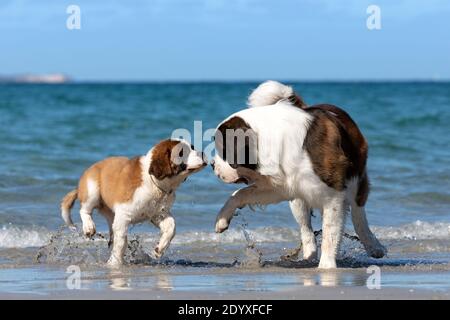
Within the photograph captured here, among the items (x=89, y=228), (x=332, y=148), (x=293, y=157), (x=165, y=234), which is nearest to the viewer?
(x=293, y=157)

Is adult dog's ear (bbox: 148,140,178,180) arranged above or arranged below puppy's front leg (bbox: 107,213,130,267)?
above

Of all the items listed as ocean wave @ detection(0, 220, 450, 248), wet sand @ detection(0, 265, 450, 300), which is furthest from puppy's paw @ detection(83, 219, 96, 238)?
ocean wave @ detection(0, 220, 450, 248)

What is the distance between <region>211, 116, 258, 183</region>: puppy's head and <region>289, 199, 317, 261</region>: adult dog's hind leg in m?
1.25

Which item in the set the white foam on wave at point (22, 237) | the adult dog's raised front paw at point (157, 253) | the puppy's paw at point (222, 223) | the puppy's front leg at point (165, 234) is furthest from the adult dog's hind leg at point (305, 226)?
the white foam on wave at point (22, 237)

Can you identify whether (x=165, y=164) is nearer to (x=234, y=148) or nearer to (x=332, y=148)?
(x=234, y=148)

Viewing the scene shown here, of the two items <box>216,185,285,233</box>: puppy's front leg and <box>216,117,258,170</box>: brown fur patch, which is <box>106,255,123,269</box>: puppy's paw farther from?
<box>216,117,258,170</box>: brown fur patch

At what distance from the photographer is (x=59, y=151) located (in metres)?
17.7

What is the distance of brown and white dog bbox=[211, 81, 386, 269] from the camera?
7.71m

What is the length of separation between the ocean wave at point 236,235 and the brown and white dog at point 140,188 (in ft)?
5.33

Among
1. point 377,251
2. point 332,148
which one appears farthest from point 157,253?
point 377,251

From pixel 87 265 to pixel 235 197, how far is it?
5.04 feet

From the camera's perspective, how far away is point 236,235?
35.0ft

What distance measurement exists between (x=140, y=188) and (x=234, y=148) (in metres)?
1.09
